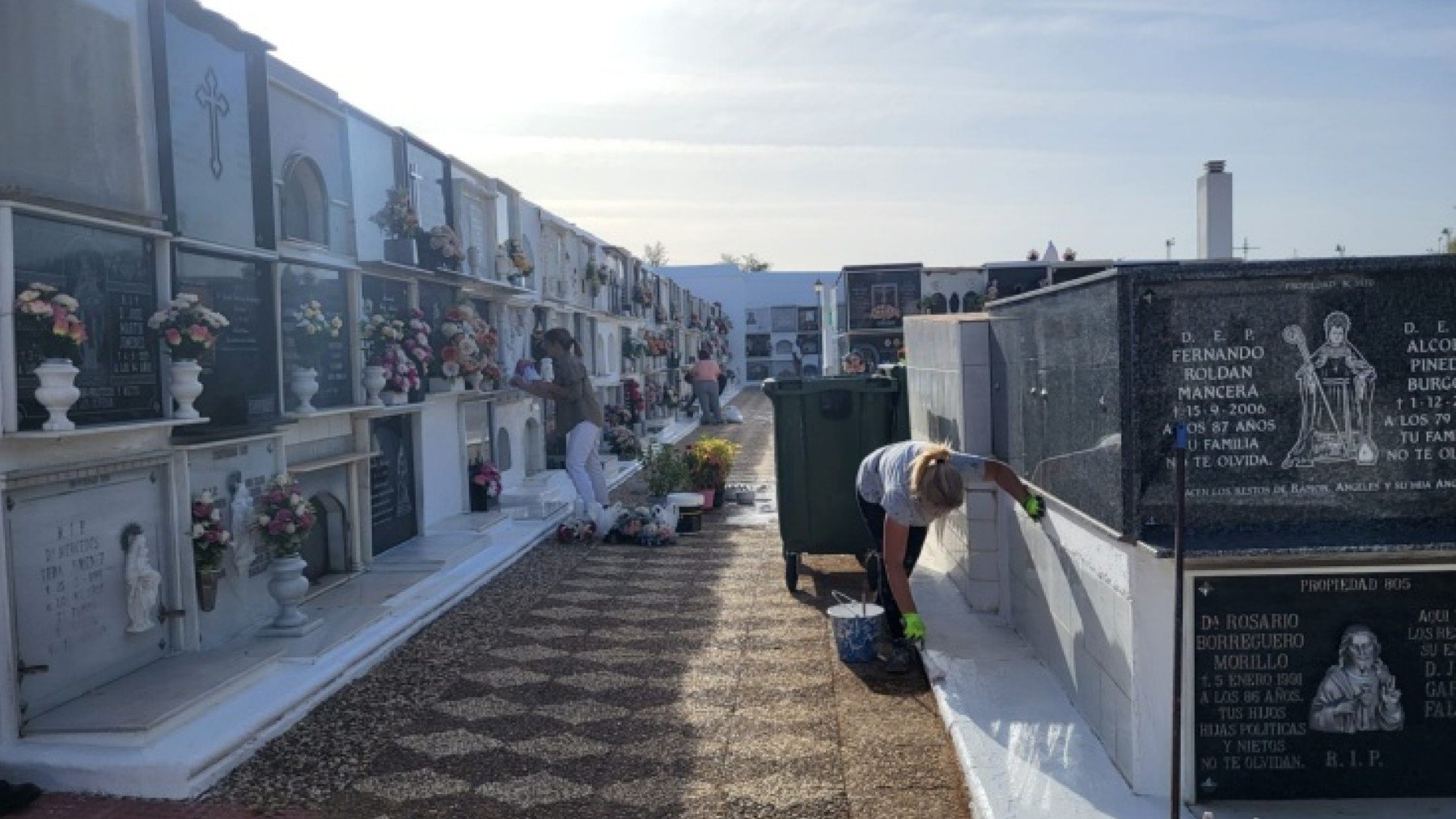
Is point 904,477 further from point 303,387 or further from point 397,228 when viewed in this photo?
point 397,228

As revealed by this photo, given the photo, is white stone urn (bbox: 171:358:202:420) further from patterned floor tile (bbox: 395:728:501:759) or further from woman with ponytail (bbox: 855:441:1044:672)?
woman with ponytail (bbox: 855:441:1044:672)

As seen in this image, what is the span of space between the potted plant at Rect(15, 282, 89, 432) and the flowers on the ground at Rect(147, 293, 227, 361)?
2.46 feet

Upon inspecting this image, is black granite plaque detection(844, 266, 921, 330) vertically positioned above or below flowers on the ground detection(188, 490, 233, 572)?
above

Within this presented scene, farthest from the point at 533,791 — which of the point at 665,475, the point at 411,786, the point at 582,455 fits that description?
the point at 665,475

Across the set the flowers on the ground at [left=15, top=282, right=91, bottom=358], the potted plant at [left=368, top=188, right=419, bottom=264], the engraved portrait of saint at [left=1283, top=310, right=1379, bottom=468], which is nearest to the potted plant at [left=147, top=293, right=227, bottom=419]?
the flowers on the ground at [left=15, top=282, right=91, bottom=358]

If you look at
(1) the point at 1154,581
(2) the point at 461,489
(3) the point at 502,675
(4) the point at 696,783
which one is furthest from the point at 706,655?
(2) the point at 461,489

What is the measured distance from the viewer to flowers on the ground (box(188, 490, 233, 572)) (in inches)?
231

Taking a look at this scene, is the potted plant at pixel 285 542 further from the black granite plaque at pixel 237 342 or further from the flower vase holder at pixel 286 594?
the black granite plaque at pixel 237 342

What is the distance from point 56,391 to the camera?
4.65 metres

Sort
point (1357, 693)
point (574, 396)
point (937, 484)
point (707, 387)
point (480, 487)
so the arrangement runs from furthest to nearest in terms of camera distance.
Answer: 1. point (707, 387)
2. point (480, 487)
3. point (574, 396)
4. point (937, 484)
5. point (1357, 693)

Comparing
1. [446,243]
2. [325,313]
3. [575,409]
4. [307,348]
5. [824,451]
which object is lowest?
[824,451]

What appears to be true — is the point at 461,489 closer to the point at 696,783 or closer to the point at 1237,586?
the point at 696,783

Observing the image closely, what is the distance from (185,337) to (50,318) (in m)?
0.94

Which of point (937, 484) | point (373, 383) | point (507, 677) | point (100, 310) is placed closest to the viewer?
point (100, 310)
